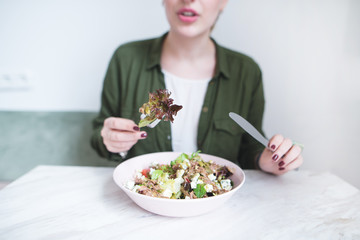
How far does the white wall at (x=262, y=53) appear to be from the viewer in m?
1.47

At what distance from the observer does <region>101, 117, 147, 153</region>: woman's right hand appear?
0.85m

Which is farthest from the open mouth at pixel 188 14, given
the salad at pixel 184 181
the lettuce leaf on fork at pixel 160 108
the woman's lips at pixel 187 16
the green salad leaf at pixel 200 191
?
the green salad leaf at pixel 200 191

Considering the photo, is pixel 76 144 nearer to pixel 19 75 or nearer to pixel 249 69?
pixel 19 75

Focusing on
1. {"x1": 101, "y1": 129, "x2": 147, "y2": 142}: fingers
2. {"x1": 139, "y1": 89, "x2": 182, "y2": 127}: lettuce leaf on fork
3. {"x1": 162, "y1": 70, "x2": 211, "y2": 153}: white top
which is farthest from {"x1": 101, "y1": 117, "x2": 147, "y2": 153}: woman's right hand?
{"x1": 162, "y1": 70, "x2": 211, "y2": 153}: white top

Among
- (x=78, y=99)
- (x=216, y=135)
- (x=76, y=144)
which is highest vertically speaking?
(x=216, y=135)

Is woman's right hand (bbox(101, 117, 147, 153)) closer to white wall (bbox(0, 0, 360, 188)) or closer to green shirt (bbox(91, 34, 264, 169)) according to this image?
green shirt (bbox(91, 34, 264, 169))

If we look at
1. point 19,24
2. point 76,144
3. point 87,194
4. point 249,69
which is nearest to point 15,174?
point 76,144

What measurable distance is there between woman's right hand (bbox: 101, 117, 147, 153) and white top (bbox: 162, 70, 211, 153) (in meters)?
0.34

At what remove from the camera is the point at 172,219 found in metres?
0.69

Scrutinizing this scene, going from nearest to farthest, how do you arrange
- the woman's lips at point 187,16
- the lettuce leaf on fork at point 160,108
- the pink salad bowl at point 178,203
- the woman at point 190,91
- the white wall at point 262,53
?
1. the pink salad bowl at point 178,203
2. the lettuce leaf on fork at point 160,108
3. the woman's lips at point 187,16
4. the woman at point 190,91
5. the white wall at point 262,53

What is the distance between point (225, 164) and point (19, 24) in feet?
5.03

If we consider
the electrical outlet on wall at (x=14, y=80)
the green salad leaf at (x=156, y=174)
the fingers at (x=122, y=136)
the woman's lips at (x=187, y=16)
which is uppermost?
the woman's lips at (x=187, y=16)

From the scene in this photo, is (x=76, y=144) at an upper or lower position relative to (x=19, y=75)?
lower

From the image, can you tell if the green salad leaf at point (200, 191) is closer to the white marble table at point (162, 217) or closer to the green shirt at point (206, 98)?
the white marble table at point (162, 217)
